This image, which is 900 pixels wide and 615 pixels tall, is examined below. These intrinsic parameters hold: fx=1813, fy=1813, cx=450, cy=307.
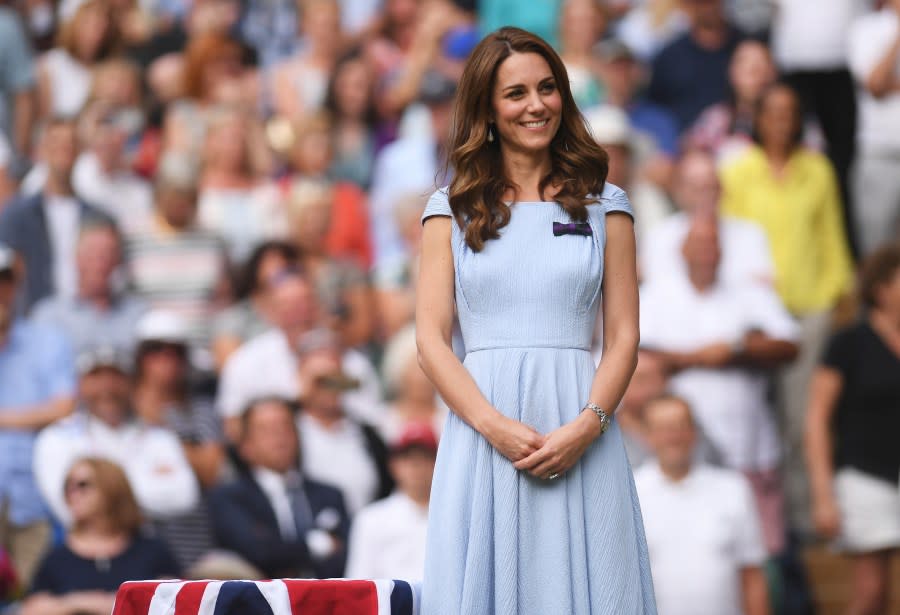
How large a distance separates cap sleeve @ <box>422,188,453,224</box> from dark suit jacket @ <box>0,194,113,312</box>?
632cm

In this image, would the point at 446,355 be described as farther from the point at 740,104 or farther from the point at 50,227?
the point at 740,104

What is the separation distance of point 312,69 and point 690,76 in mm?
2757

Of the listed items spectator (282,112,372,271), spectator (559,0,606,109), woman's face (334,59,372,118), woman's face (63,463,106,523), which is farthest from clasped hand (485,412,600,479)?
woman's face (334,59,372,118)

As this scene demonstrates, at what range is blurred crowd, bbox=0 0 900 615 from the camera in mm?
7973

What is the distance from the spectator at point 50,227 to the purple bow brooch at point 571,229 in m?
6.44

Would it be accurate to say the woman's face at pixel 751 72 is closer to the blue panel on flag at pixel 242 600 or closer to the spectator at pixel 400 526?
the spectator at pixel 400 526

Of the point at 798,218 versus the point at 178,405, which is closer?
the point at 178,405

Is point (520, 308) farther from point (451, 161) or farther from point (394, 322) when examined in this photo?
point (394, 322)

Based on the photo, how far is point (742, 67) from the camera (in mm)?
11203

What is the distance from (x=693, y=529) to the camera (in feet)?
24.3

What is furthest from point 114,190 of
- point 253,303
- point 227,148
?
point 253,303

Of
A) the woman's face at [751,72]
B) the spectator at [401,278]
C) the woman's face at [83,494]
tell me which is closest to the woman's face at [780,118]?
the woman's face at [751,72]

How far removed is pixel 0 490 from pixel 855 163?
545cm

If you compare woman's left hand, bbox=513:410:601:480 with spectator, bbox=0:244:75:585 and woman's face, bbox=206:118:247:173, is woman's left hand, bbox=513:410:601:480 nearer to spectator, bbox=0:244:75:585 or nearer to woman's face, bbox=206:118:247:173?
spectator, bbox=0:244:75:585
